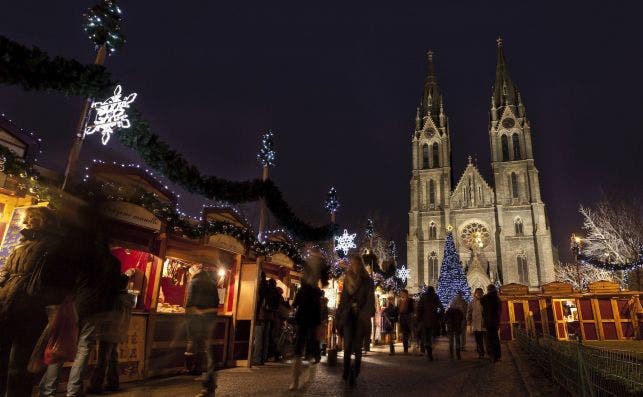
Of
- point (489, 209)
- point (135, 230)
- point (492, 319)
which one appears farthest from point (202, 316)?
point (489, 209)

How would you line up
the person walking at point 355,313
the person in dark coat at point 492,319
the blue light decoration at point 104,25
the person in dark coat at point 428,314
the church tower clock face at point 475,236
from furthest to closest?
the church tower clock face at point 475,236
the person in dark coat at point 428,314
the person in dark coat at point 492,319
the blue light decoration at point 104,25
the person walking at point 355,313

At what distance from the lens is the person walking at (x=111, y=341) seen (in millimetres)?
5422

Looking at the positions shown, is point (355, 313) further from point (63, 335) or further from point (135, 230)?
point (135, 230)

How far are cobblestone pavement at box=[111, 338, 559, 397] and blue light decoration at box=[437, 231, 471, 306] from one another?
28541 millimetres

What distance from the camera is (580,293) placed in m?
16.6

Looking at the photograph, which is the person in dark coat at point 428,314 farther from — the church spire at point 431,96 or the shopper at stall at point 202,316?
the church spire at point 431,96

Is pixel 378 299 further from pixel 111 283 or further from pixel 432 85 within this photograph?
pixel 432 85

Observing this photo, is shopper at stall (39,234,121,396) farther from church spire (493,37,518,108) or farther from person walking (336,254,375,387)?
church spire (493,37,518,108)

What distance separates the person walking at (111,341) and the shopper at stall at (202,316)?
0.99 metres

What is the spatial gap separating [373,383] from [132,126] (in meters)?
6.02

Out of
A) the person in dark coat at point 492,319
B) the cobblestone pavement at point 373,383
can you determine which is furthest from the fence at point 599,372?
the person in dark coat at point 492,319

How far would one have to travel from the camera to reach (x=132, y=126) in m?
7.05

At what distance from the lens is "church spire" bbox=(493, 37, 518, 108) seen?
5628cm

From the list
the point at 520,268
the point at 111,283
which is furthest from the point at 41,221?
the point at 520,268
